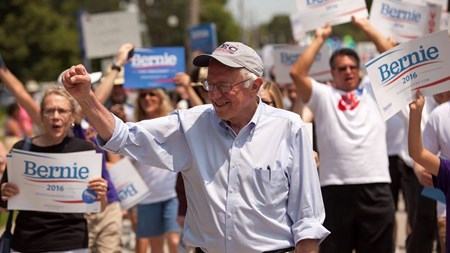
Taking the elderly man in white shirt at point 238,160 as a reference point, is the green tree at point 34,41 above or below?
below

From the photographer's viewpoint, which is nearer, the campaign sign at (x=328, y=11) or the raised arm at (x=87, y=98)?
the raised arm at (x=87, y=98)

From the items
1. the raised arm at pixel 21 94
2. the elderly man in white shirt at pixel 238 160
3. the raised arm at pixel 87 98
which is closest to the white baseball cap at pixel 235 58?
the elderly man in white shirt at pixel 238 160

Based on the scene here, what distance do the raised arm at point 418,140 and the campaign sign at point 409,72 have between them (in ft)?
0.28

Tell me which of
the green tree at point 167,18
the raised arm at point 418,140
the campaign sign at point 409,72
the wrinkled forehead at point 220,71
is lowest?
the green tree at point 167,18

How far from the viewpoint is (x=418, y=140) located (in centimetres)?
501

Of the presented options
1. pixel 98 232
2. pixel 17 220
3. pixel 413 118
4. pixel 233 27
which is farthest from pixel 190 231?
pixel 233 27

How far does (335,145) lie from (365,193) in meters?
0.44

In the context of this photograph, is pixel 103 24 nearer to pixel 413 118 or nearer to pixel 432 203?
pixel 432 203

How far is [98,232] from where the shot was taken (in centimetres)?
712

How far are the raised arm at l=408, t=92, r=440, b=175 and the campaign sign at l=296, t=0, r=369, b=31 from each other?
289 cm

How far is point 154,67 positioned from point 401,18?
252 centimetres

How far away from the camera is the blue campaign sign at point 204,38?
48.1 ft

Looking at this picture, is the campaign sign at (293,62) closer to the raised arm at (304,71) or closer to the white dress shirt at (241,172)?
the raised arm at (304,71)

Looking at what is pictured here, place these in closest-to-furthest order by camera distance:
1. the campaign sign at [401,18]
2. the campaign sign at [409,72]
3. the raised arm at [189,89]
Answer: the campaign sign at [409,72]
the raised arm at [189,89]
the campaign sign at [401,18]
